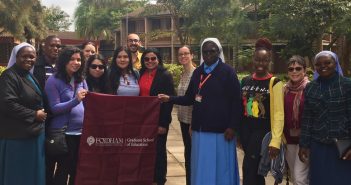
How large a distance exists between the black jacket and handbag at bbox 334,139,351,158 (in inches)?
106

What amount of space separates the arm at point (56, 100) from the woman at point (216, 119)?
1249 mm

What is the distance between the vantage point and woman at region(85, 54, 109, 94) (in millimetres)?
4648

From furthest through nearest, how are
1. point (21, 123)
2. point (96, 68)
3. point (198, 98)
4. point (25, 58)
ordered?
point (96, 68), point (198, 98), point (25, 58), point (21, 123)

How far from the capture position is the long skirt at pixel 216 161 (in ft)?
14.4

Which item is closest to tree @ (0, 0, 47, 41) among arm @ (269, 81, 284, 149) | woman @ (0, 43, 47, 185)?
woman @ (0, 43, 47, 185)

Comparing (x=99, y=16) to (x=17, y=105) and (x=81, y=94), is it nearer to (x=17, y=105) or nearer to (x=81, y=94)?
(x=81, y=94)

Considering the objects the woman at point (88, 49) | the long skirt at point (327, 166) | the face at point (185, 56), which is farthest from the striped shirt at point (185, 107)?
the long skirt at point (327, 166)

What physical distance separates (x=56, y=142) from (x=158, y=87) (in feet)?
4.27

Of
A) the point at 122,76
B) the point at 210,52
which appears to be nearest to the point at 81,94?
the point at 122,76

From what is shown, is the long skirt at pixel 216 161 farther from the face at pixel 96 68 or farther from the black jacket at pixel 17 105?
the black jacket at pixel 17 105

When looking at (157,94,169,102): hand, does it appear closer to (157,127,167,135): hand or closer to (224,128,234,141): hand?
(157,127,167,135): hand

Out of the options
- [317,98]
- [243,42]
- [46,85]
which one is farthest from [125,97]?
[243,42]

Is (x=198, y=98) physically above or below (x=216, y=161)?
above

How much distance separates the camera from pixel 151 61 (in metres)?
4.99
